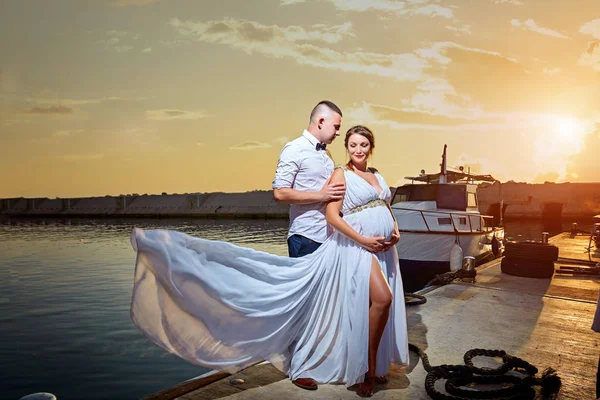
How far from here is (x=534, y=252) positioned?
9625 millimetres

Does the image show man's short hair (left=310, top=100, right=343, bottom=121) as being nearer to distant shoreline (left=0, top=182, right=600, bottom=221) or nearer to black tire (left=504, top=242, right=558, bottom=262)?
black tire (left=504, top=242, right=558, bottom=262)

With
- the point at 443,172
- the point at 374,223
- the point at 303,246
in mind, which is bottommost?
the point at 303,246

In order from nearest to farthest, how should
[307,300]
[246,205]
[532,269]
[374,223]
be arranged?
[374,223], [307,300], [532,269], [246,205]

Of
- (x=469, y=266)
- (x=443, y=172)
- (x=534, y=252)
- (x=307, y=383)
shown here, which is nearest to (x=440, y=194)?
(x=443, y=172)

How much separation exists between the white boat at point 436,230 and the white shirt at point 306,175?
11337 millimetres

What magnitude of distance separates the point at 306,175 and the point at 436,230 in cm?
1305

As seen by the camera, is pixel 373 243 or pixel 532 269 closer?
pixel 373 243

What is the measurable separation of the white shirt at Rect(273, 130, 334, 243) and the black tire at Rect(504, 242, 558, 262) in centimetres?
767

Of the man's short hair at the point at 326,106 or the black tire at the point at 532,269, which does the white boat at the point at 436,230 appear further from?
the man's short hair at the point at 326,106

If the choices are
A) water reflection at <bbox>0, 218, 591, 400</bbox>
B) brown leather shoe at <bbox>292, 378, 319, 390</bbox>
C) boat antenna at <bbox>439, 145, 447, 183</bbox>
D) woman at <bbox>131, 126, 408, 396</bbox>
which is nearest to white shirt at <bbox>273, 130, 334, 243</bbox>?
woman at <bbox>131, 126, 408, 396</bbox>

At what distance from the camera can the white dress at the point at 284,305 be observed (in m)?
3.39

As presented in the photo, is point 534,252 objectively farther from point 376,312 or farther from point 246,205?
point 246,205

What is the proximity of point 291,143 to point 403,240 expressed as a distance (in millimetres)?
13040

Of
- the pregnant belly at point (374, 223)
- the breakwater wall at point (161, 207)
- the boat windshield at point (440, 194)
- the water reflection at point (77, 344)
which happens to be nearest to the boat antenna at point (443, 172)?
the boat windshield at point (440, 194)
